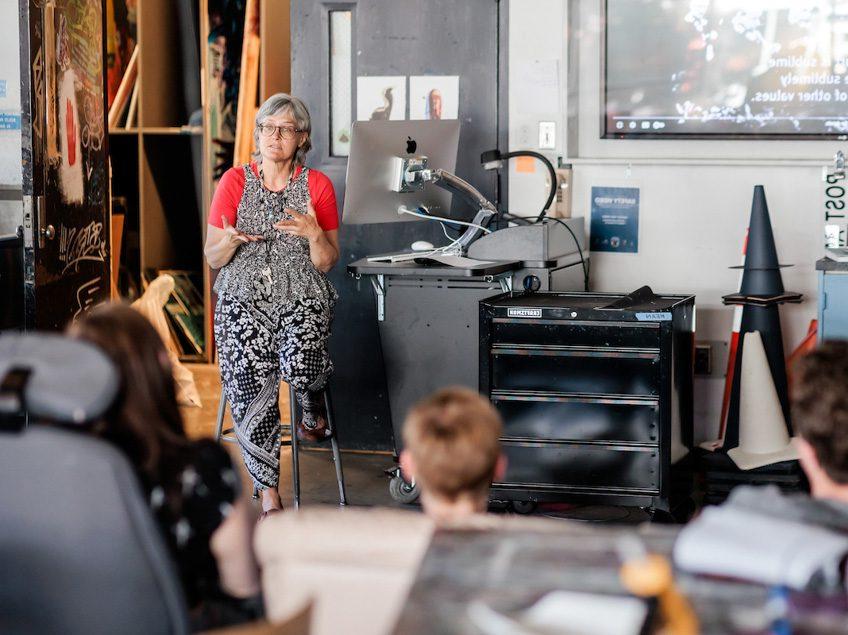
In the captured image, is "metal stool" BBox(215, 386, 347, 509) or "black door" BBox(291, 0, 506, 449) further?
"black door" BBox(291, 0, 506, 449)

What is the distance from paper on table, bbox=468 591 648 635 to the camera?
1236mm

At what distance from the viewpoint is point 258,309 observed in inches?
149

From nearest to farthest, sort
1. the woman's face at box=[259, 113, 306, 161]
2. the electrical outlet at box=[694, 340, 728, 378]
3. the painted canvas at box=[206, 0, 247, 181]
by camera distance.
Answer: the woman's face at box=[259, 113, 306, 161] → the electrical outlet at box=[694, 340, 728, 378] → the painted canvas at box=[206, 0, 247, 181]

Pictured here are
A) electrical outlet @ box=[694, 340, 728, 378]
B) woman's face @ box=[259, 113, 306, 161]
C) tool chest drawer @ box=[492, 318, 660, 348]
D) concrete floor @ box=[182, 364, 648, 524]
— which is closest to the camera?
tool chest drawer @ box=[492, 318, 660, 348]

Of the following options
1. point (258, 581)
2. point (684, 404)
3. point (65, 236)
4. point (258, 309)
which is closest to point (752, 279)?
point (684, 404)

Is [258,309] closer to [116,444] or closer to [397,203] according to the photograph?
[397,203]

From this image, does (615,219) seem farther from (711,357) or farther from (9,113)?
(9,113)

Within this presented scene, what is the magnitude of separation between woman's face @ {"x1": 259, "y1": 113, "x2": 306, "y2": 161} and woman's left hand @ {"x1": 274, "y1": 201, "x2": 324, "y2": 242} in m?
0.22

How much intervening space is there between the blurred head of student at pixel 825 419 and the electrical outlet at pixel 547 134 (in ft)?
9.50

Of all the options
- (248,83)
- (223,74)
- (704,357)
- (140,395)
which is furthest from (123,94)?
(140,395)

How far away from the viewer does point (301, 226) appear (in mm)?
3738

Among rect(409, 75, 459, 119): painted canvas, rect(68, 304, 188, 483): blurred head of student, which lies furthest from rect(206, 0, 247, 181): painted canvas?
rect(68, 304, 188, 483): blurred head of student

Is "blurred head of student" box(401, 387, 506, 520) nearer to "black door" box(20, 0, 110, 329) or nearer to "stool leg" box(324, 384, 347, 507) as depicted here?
"stool leg" box(324, 384, 347, 507)

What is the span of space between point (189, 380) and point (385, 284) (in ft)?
6.18
